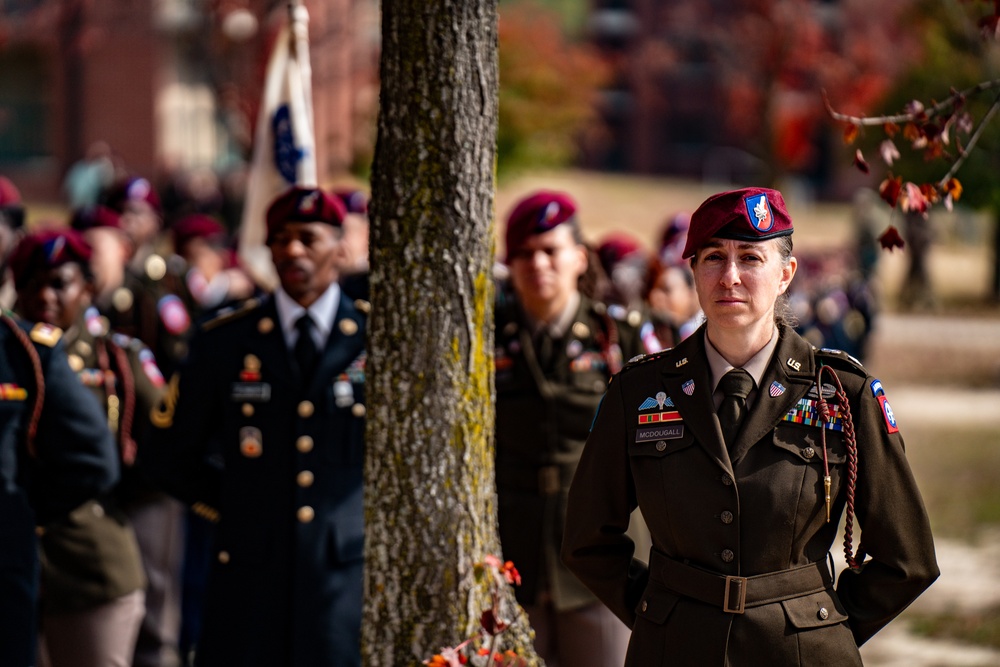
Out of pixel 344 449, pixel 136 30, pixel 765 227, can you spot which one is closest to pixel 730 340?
pixel 765 227

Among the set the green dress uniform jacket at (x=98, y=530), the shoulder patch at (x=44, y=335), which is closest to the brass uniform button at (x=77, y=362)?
the green dress uniform jacket at (x=98, y=530)

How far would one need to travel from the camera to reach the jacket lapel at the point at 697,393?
361 centimetres

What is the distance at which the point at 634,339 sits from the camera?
569 cm

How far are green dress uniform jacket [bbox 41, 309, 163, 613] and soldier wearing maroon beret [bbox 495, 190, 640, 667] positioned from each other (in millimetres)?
1492

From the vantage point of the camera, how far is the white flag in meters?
6.42

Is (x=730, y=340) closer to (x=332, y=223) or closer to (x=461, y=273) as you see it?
(x=461, y=273)

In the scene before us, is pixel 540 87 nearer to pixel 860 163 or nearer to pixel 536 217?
pixel 536 217

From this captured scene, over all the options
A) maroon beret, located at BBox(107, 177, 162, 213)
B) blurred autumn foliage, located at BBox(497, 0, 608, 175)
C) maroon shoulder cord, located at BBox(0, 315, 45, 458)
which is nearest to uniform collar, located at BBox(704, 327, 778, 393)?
maroon shoulder cord, located at BBox(0, 315, 45, 458)

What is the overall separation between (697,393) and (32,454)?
2452 mm

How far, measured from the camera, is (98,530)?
5.70m

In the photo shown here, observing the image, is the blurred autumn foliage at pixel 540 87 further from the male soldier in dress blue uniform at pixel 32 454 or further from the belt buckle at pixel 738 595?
the belt buckle at pixel 738 595

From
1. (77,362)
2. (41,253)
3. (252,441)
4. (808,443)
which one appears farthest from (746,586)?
(77,362)

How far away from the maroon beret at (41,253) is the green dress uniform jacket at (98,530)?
1.36 feet

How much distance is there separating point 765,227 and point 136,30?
1129 inches
